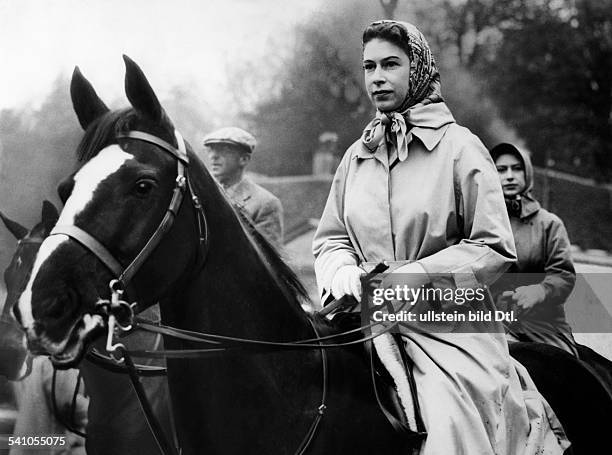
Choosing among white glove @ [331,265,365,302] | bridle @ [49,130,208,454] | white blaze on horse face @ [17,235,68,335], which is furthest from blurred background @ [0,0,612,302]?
white blaze on horse face @ [17,235,68,335]

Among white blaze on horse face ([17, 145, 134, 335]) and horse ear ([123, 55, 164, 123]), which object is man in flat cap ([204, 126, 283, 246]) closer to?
horse ear ([123, 55, 164, 123])

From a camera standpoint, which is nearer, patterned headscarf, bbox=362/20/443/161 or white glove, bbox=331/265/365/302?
white glove, bbox=331/265/365/302

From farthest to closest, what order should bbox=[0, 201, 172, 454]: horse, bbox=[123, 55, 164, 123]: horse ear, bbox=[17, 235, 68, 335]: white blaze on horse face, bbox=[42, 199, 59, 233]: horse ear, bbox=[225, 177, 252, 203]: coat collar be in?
bbox=[225, 177, 252, 203]: coat collar → bbox=[42, 199, 59, 233]: horse ear → bbox=[0, 201, 172, 454]: horse → bbox=[123, 55, 164, 123]: horse ear → bbox=[17, 235, 68, 335]: white blaze on horse face

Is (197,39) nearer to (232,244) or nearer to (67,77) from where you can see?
(67,77)

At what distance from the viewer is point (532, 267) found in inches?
189

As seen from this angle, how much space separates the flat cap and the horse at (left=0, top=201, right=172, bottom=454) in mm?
Result: 1533

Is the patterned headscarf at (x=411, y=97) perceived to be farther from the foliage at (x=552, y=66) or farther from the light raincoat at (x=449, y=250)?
the foliage at (x=552, y=66)

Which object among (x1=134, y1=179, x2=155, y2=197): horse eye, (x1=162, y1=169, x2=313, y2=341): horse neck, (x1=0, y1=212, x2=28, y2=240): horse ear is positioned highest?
(x1=0, y1=212, x2=28, y2=240): horse ear

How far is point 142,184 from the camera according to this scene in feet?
Result: 7.08

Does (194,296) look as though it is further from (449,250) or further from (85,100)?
(449,250)

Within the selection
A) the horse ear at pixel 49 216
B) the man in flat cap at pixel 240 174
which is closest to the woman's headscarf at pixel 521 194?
the man in flat cap at pixel 240 174

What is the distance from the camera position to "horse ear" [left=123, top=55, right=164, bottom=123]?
219 centimetres

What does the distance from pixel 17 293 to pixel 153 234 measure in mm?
2331

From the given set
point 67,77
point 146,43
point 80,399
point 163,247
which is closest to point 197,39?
point 146,43
